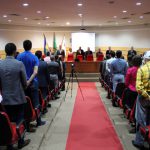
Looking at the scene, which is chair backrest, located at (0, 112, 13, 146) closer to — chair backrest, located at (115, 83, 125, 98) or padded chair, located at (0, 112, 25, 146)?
padded chair, located at (0, 112, 25, 146)

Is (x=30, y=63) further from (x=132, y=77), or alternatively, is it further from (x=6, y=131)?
(x=132, y=77)

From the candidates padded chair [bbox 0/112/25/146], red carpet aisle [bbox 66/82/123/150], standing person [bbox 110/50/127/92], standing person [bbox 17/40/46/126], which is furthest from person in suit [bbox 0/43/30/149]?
standing person [bbox 110/50/127/92]

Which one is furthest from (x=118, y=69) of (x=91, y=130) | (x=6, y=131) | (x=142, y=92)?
(x=6, y=131)

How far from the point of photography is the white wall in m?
20.1

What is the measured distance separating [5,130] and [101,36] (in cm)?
1879

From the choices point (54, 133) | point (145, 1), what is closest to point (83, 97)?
point (54, 133)

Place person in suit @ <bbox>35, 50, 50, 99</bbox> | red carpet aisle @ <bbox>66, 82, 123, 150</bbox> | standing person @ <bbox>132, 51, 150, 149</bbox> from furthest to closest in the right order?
person in suit @ <bbox>35, 50, 50, 99</bbox>, red carpet aisle @ <bbox>66, 82, 123, 150</bbox>, standing person @ <bbox>132, 51, 150, 149</bbox>

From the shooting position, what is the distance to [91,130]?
4953 millimetres

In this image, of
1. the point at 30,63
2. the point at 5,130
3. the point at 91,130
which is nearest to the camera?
the point at 5,130

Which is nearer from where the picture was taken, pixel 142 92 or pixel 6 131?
pixel 6 131

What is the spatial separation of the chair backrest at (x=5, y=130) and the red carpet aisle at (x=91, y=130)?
1031mm

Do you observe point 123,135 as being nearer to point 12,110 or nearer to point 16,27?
point 12,110

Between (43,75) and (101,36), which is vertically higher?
(101,36)

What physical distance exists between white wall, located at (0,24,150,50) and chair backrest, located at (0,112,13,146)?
16.9 metres
